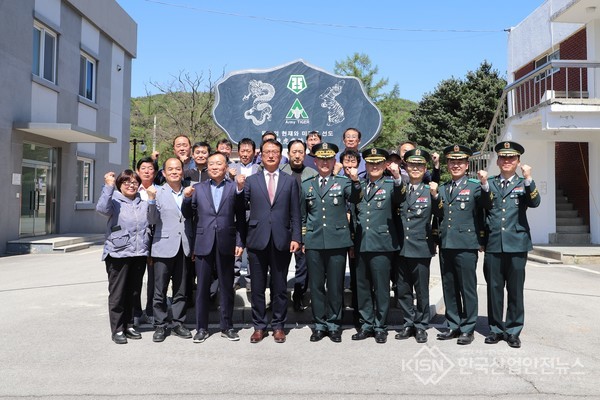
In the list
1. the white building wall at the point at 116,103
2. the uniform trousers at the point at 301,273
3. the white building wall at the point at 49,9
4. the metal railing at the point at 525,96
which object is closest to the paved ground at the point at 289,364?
the uniform trousers at the point at 301,273

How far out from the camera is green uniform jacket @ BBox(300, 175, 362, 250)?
4707 mm

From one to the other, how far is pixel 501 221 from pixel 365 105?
3.84 m

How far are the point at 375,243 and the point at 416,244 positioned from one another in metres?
0.38

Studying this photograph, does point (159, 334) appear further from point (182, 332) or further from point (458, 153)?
point (458, 153)

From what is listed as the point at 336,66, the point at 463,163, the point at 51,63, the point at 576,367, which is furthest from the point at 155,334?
the point at 336,66

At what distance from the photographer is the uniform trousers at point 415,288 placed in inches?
188

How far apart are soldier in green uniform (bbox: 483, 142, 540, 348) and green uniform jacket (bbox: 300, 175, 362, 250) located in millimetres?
1276

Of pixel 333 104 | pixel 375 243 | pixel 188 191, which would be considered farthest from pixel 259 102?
pixel 375 243

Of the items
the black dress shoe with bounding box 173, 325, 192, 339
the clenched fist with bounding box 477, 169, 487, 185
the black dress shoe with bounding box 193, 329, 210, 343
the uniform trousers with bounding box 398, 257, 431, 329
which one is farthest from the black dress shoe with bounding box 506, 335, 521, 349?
the black dress shoe with bounding box 173, 325, 192, 339

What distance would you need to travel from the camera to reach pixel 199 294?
481cm

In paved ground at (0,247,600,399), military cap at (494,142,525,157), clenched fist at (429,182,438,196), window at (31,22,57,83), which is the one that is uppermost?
window at (31,22,57,83)

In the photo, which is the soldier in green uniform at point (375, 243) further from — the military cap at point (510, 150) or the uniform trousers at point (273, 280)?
the military cap at point (510, 150)

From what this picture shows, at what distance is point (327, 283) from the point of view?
480 centimetres

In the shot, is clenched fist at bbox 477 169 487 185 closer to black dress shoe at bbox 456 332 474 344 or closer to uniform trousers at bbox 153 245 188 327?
black dress shoe at bbox 456 332 474 344
